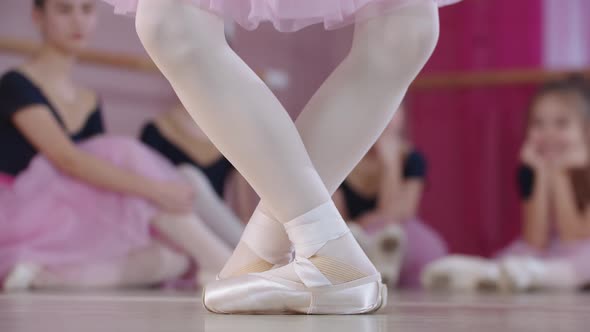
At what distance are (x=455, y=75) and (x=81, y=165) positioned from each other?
50.8 inches

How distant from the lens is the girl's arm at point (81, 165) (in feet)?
6.87

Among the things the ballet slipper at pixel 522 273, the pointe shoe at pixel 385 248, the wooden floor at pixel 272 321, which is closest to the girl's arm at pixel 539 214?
the ballet slipper at pixel 522 273

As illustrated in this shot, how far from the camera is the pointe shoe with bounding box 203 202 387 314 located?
93 centimetres

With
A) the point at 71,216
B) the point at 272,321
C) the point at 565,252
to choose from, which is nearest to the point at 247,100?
the point at 272,321

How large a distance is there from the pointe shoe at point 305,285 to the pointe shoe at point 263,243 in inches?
2.0

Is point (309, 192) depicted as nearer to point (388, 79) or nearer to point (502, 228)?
→ point (388, 79)

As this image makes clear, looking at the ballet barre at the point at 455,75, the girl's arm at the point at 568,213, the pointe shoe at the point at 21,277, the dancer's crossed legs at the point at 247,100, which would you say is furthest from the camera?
the ballet barre at the point at 455,75

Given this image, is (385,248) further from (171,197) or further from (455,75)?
(455,75)

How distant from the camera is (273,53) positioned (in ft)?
10.2

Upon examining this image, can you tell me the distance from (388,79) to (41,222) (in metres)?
1.25

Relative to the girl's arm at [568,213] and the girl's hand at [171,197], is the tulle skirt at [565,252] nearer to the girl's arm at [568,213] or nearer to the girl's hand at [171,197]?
the girl's arm at [568,213]

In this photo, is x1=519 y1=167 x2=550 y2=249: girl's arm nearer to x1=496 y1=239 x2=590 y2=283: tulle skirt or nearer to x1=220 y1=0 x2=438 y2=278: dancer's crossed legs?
x1=496 y1=239 x2=590 y2=283: tulle skirt

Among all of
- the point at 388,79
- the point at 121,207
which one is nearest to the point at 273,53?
the point at 121,207

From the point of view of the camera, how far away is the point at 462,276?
2.13 meters
